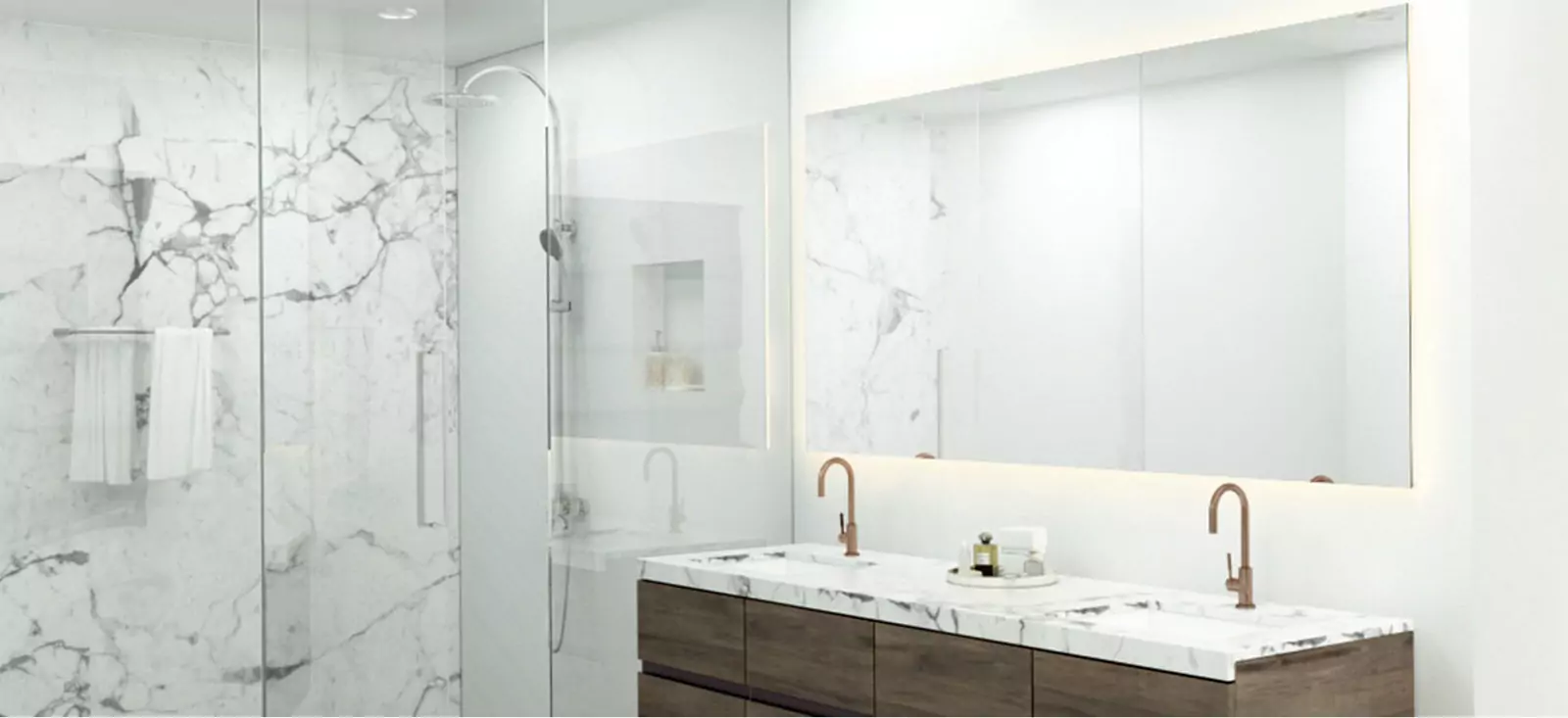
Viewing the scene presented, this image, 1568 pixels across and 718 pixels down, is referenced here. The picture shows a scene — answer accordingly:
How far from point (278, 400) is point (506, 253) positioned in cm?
66

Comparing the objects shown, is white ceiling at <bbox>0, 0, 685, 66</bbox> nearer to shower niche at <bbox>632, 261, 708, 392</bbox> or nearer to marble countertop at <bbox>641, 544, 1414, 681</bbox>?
shower niche at <bbox>632, 261, 708, 392</bbox>

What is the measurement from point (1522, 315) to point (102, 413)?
343 centimetres

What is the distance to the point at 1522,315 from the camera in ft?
4.62

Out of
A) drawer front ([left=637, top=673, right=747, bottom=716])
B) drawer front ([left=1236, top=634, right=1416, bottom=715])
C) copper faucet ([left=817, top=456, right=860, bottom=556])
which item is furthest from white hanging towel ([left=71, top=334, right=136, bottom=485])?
drawer front ([left=1236, top=634, right=1416, bottom=715])

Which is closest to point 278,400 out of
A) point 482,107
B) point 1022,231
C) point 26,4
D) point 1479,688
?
point 482,107

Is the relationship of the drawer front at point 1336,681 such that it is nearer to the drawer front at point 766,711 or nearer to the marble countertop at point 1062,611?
the marble countertop at point 1062,611

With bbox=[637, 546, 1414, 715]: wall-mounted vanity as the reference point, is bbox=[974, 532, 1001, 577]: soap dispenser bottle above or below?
above

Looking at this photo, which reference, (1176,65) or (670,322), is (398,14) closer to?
(670,322)

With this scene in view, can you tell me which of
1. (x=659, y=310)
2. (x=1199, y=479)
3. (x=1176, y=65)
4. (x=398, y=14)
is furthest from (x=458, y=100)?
(x=1199, y=479)

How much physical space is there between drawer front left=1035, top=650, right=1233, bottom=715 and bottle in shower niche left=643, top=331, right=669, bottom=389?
155cm

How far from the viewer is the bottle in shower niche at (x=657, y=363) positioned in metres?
4.05

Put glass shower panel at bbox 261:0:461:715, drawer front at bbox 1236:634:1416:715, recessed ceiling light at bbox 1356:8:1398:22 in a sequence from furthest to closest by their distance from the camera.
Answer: glass shower panel at bbox 261:0:461:715
recessed ceiling light at bbox 1356:8:1398:22
drawer front at bbox 1236:634:1416:715

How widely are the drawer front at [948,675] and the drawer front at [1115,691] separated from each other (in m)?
0.05

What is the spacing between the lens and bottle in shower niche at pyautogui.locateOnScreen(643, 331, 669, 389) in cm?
405
